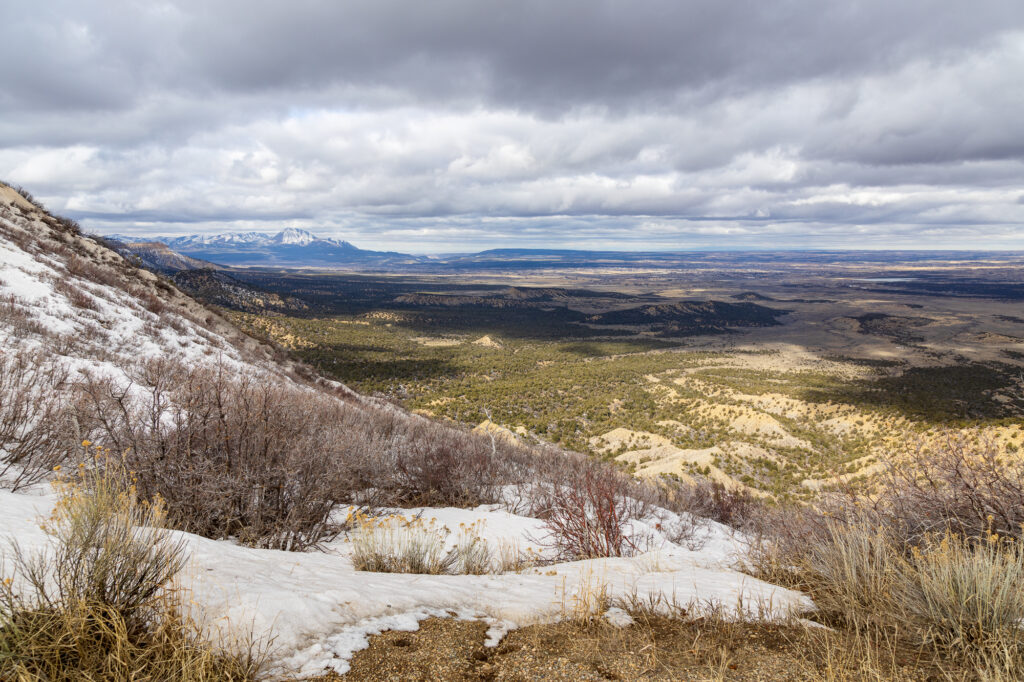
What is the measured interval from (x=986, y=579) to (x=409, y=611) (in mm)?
4493

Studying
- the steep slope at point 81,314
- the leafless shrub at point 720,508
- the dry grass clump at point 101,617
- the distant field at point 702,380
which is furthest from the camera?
the distant field at point 702,380

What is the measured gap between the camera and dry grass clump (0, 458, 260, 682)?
223cm

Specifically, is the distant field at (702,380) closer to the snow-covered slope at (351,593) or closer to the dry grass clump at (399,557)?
the dry grass clump at (399,557)

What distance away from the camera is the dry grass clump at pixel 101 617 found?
223 cm

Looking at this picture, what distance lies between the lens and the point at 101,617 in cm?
250

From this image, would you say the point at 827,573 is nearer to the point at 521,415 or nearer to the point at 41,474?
the point at 41,474

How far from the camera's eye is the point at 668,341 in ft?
299

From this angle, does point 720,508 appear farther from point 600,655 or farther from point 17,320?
point 17,320

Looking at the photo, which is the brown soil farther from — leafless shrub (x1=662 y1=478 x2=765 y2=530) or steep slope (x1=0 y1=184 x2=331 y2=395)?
steep slope (x1=0 y1=184 x2=331 y2=395)

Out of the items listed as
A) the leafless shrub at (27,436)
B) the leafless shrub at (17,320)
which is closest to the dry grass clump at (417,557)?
the leafless shrub at (27,436)

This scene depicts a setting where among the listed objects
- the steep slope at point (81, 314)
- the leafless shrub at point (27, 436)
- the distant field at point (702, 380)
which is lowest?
the distant field at point (702, 380)

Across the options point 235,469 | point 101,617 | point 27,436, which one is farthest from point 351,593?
point 27,436

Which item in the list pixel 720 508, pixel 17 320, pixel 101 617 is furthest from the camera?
pixel 720 508

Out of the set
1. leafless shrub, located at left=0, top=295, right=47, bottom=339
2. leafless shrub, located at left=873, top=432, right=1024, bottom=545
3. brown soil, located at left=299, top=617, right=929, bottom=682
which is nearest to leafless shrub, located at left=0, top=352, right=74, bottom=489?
leafless shrub, located at left=0, top=295, right=47, bottom=339
